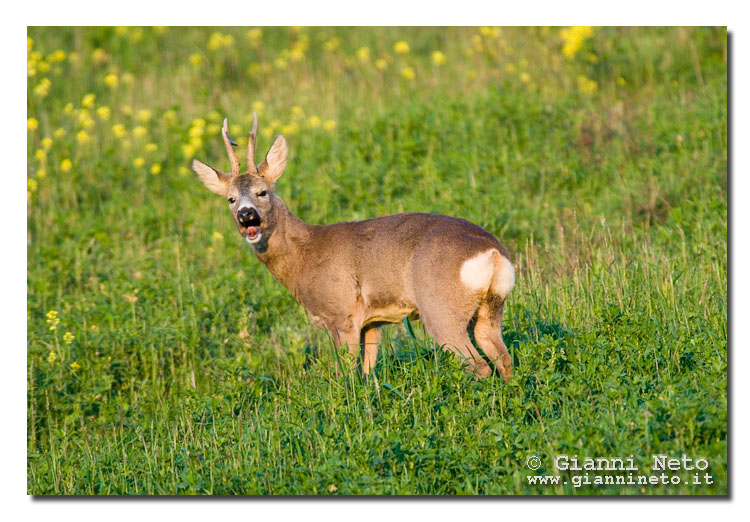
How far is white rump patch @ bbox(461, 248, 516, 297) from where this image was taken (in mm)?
5473

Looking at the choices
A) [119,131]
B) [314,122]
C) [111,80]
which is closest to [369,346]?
[314,122]

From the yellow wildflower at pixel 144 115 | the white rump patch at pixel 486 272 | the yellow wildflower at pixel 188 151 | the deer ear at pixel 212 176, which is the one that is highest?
the yellow wildflower at pixel 144 115

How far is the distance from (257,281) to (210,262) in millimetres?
764

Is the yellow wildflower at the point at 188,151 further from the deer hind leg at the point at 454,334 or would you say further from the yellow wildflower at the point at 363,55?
the deer hind leg at the point at 454,334

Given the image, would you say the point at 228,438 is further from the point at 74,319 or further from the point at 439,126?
the point at 439,126

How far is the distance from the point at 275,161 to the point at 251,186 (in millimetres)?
298

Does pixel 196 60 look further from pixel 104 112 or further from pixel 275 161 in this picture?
pixel 275 161

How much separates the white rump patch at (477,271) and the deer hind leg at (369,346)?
1.05 m

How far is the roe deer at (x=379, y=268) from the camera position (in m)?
5.51

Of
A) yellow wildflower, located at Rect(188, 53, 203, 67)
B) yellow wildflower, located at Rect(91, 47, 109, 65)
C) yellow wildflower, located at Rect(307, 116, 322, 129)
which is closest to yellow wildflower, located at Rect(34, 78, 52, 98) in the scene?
yellow wildflower, located at Rect(91, 47, 109, 65)

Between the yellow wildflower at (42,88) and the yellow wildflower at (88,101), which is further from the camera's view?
the yellow wildflower at (42,88)

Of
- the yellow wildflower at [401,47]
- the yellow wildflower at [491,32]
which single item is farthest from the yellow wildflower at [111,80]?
the yellow wildflower at [491,32]

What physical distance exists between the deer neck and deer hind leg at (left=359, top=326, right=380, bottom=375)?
1.86 ft
